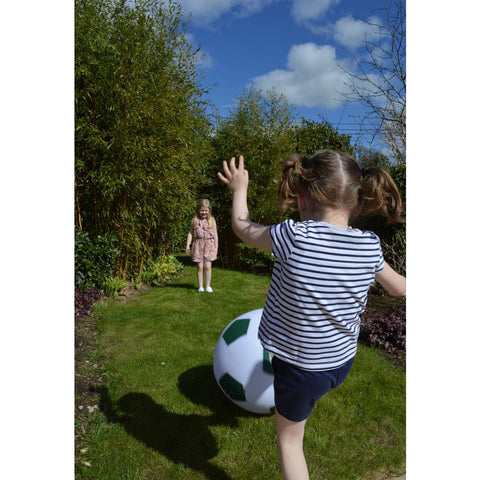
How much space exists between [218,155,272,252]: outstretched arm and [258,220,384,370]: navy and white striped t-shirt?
0.14 ft

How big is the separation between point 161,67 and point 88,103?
1727mm

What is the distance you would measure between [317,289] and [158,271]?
6.03 metres

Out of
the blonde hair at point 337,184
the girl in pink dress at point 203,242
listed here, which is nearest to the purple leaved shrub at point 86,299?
the girl in pink dress at point 203,242

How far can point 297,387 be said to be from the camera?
5.07 feet

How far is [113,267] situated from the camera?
6.29m

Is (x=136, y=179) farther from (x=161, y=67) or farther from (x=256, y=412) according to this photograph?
(x=256, y=412)

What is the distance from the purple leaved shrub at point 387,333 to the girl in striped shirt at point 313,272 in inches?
109

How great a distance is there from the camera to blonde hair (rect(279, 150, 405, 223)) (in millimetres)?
1513

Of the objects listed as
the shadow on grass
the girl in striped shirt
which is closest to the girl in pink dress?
the shadow on grass

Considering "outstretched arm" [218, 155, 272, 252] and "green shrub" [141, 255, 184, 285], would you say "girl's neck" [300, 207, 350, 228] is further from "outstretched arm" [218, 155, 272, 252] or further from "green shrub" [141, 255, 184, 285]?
"green shrub" [141, 255, 184, 285]

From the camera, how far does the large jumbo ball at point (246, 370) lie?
2438mm

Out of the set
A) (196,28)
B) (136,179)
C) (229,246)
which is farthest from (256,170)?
(136,179)

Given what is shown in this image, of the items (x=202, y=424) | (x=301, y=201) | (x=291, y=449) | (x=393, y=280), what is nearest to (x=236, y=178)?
(x=301, y=201)

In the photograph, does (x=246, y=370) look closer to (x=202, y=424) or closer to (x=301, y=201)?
(x=202, y=424)
